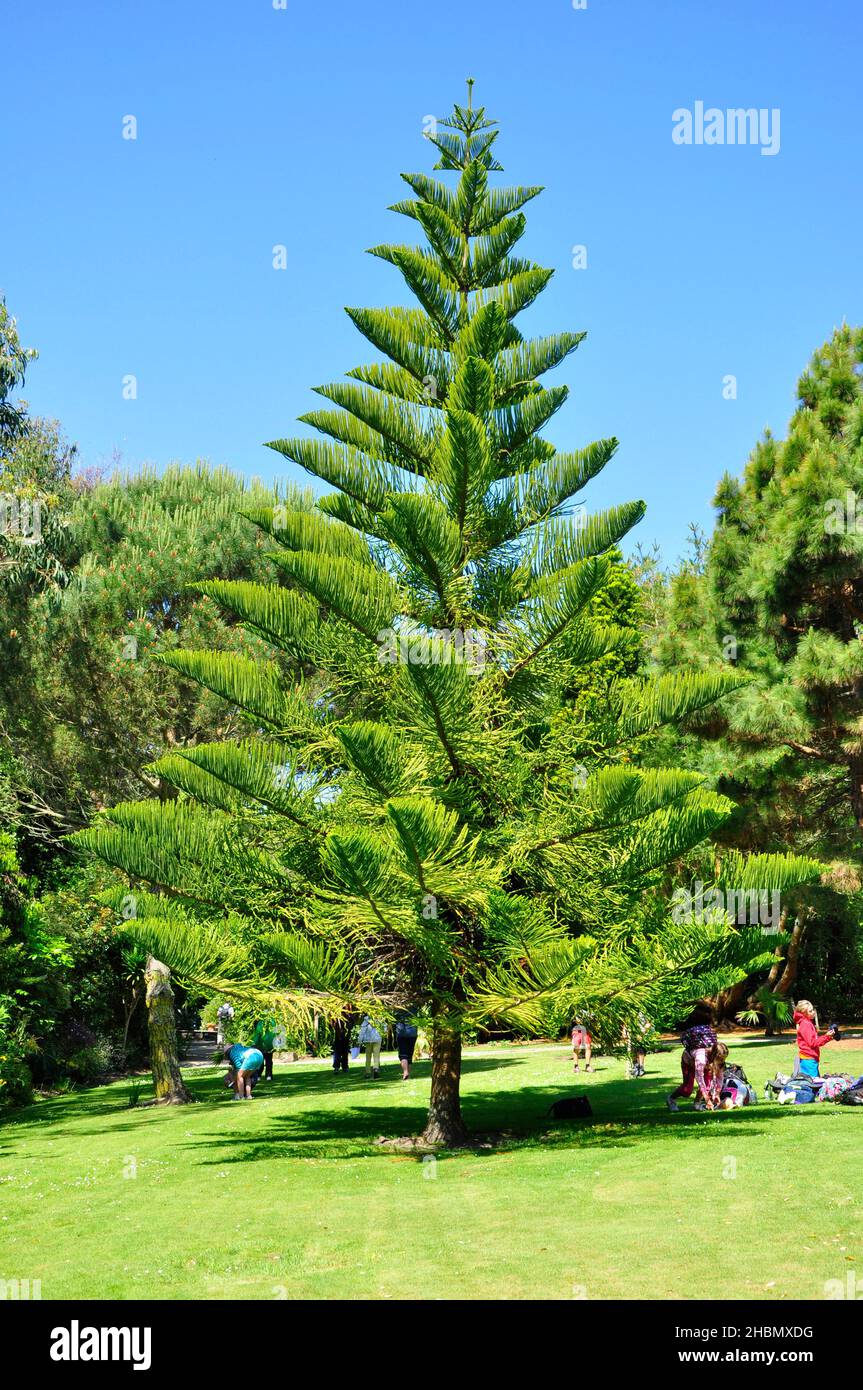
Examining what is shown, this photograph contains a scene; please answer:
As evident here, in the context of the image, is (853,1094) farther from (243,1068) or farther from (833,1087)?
(243,1068)

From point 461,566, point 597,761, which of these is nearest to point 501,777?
point 597,761

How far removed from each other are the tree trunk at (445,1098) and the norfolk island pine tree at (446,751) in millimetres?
22

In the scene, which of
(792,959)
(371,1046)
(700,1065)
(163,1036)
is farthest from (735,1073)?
(792,959)

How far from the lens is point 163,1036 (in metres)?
16.1

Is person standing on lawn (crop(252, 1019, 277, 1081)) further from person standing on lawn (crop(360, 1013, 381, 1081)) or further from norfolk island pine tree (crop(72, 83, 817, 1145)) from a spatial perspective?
norfolk island pine tree (crop(72, 83, 817, 1145))

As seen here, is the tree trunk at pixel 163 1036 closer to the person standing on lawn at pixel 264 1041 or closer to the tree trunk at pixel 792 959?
the person standing on lawn at pixel 264 1041

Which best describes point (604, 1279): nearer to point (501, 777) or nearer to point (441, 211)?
point (501, 777)

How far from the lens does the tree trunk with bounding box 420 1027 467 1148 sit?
1068 centimetres

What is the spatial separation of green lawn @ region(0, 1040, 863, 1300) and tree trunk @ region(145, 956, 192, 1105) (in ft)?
7.70

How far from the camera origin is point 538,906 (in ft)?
35.0

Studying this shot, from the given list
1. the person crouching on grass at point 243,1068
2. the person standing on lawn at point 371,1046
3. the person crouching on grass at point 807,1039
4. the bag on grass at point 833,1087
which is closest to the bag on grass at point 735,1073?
the person crouching on grass at point 807,1039

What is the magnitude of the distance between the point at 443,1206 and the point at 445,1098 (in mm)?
3318

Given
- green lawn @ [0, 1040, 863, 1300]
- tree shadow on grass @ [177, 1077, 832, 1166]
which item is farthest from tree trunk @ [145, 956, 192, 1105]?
tree shadow on grass @ [177, 1077, 832, 1166]

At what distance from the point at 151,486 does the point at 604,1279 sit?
14.9 meters
